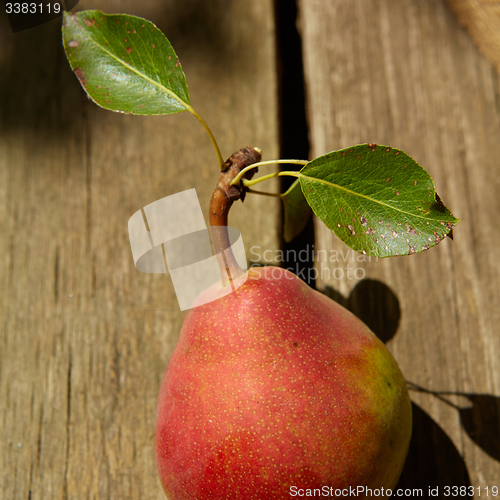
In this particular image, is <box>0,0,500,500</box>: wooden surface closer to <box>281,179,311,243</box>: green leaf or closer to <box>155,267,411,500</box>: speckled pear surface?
<box>281,179,311,243</box>: green leaf

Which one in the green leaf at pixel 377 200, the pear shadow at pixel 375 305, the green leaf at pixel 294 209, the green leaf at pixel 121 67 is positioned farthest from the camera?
the pear shadow at pixel 375 305

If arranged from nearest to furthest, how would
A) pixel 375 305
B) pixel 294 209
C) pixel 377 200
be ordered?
1. pixel 377 200
2. pixel 294 209
3. pixel 375 305

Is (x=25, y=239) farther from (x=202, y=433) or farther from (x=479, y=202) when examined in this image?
(x=479, y=202)

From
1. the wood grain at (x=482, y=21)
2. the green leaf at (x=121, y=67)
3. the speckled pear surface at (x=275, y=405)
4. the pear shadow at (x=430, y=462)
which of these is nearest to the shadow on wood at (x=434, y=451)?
the pear shadow at (x=430, y=462)

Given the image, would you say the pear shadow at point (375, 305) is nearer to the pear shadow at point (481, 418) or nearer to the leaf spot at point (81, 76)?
the pear shadow at point (481, 418)

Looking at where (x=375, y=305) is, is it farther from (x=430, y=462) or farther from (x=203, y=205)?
(x=203, y=205)

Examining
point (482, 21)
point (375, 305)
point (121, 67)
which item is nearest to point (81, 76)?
point (121, 67)

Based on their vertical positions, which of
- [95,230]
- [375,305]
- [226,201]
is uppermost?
[226,201]

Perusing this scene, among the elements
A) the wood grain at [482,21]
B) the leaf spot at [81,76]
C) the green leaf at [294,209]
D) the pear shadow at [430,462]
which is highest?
the wood grain at [482,21]
